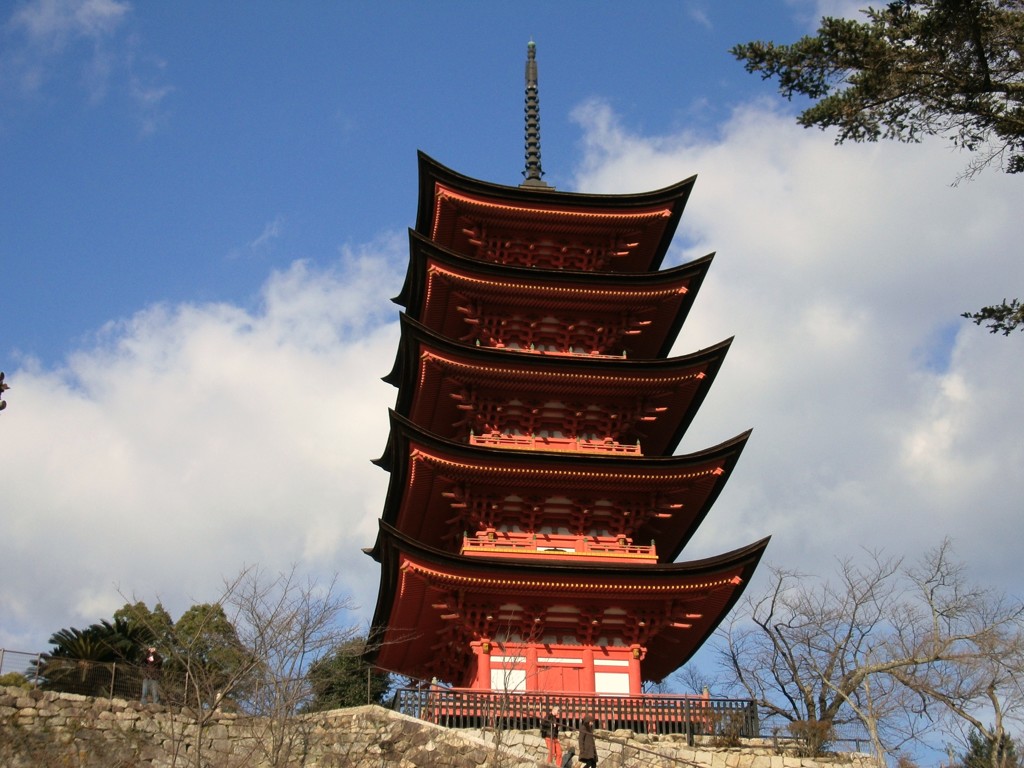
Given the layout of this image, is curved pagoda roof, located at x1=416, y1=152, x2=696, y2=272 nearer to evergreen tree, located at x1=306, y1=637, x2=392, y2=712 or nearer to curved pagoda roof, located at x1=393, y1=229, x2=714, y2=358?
curved pagoda roof, located at x1=393, y1=229, x2=714, y2=358

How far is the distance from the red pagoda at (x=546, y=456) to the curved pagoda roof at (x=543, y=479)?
1.9 inches

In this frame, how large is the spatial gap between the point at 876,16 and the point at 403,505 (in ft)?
52.0

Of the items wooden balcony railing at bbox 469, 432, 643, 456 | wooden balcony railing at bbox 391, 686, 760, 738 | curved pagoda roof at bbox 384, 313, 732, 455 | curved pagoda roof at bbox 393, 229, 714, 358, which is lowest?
wooden balcony railing at bbox 391, 686, 760, 738

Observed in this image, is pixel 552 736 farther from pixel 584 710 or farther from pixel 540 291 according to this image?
pixel 540 291

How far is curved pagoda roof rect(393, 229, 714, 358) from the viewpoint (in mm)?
26641

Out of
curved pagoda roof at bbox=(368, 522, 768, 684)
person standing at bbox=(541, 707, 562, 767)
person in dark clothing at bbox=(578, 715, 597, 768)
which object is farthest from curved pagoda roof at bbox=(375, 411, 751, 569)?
person in dark clothing at bbox=(578, 715, 597, 768)

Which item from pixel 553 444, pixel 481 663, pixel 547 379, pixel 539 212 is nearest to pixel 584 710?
pixel 481 663

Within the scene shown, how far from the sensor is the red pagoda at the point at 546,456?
2231 cm

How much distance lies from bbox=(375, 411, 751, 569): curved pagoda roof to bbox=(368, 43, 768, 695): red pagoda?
0.16ft

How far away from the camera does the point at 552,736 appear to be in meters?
18.5

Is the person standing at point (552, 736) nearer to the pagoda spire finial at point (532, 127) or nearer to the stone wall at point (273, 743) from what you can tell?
the stone wall at point (273, 743)

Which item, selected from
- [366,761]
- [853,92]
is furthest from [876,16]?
[366,761]

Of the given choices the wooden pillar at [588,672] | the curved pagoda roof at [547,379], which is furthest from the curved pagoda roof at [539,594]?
the curved pagoda roof at [547,379]

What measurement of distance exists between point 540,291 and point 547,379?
2.64 meters
